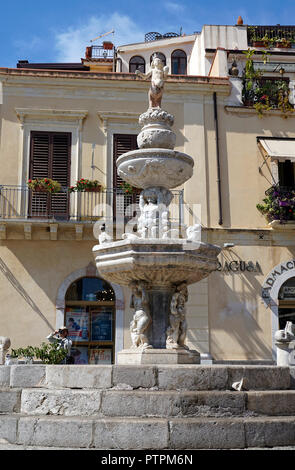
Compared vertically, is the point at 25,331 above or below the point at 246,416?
above

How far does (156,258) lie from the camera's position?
726 cm

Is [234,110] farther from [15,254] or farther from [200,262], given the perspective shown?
[200,262]

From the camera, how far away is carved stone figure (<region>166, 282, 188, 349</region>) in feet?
25.6

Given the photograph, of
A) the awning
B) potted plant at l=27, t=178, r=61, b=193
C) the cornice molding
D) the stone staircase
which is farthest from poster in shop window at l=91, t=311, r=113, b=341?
the stone staircase

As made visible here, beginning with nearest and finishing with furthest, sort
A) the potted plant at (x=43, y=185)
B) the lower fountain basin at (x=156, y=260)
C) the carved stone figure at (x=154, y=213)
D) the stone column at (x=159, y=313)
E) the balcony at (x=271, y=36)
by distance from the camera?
1. the lower fountain basin at (x=156, y=260)
2. the stone column at (x=159, y=313)
3. the carved stone figure at (x=154, y=213)
4. the potted plant at (x=43, y=185)
5. the balcony at (x=271, y=36)

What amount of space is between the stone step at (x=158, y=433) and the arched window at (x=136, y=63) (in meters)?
21.9

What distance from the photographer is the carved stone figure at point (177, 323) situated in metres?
7.80

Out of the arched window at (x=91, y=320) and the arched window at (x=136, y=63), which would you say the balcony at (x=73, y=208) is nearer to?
the arched window at (x=91, y=320)

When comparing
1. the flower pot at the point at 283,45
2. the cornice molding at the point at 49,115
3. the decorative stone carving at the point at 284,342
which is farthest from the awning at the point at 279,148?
the decorative stone carving at the point at 284,342

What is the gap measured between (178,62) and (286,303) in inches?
554

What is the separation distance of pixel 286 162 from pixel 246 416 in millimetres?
12966

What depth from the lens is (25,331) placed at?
1547 cm

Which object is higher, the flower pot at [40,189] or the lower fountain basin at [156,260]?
the flower pot at [40,189]
